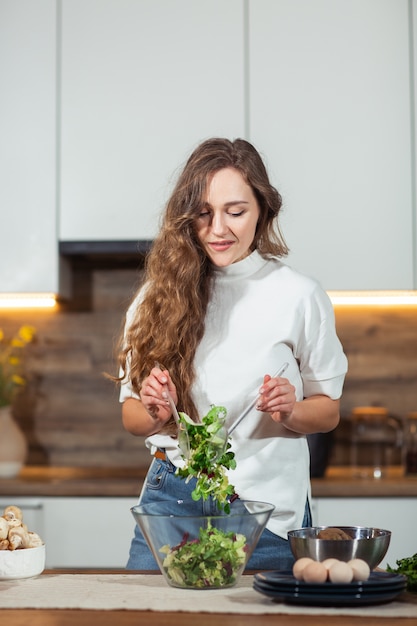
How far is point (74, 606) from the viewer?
4.18 feet

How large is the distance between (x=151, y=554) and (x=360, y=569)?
0.60 m

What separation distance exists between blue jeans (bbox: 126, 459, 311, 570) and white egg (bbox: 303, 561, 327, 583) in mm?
357

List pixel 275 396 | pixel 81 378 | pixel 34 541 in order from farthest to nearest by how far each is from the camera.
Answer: pixel 81 378 → pixel 275 396 → pixel 34 541

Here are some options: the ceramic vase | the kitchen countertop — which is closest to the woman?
the kitchen countertop

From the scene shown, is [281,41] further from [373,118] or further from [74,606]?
[74,606]

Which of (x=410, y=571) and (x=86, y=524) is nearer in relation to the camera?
(x=410, y=571)

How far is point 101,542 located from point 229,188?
1371mm

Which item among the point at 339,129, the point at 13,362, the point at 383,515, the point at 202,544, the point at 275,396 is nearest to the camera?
the point at 202,544

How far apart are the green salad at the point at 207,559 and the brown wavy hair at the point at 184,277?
20.3 inches

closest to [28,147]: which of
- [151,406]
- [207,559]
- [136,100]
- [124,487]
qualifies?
[136,100]

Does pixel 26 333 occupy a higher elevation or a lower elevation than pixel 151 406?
higher

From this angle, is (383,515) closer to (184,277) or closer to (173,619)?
(184,277)

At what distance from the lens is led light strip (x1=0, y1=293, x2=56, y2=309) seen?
9.94 ft

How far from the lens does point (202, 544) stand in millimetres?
1309
